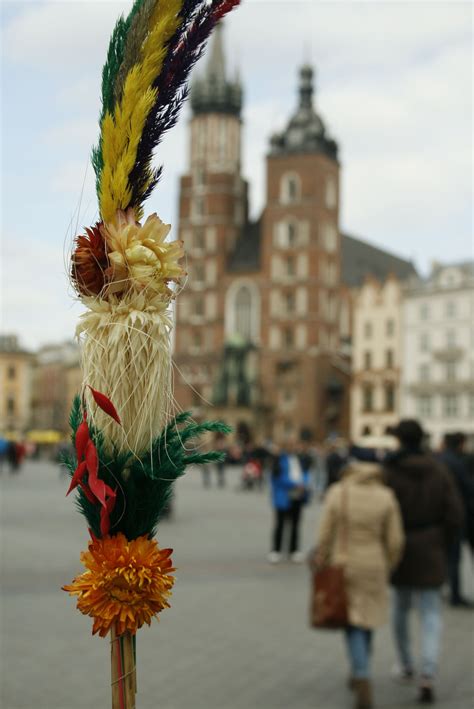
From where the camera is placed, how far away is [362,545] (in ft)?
20.8

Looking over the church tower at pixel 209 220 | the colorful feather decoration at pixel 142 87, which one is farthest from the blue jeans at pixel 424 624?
the church tower at pixel 209 220

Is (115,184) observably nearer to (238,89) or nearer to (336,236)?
(336,236)

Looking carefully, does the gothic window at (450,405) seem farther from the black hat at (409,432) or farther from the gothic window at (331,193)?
the black hat at (409,432)

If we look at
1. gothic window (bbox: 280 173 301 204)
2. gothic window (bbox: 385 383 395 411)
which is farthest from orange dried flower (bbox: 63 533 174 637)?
gothic window (bbox: 280 173 301 204)

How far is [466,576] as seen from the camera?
1209 centimetres

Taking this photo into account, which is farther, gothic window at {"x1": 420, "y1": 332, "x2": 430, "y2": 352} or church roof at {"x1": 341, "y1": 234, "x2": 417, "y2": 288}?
church roof at {"x1": 341, "y1": 234, "x2": 417, "y2": 288}

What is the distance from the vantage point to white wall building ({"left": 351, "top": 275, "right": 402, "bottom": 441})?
6594 cm

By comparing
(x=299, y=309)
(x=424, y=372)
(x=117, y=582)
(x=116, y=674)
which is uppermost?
(x=299, y=309)

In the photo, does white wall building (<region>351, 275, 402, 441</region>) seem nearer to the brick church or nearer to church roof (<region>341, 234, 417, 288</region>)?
the brick church

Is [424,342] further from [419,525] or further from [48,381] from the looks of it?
[48,381]

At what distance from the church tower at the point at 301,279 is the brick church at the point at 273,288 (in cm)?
7

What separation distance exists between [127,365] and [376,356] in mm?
65876

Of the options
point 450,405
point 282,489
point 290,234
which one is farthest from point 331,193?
point 282,489

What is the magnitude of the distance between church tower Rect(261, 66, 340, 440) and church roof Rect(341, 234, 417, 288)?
6312mm
